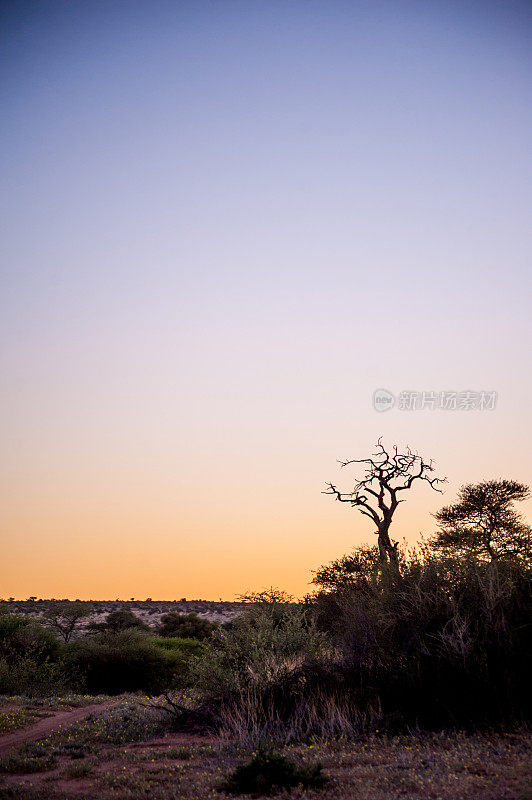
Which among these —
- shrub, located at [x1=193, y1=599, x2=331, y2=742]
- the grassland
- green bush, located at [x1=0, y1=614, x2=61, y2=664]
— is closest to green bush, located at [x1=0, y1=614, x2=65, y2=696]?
green bush, located at [x1=0, y1=614, x2=61, y2=664]

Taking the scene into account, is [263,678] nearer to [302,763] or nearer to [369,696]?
[369,696]

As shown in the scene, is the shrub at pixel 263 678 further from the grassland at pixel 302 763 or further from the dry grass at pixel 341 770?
the dry grass at pixel 341 770

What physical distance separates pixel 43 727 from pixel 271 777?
8.97 m

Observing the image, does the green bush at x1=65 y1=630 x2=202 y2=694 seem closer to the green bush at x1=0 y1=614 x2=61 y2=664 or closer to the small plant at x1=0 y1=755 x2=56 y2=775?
the green bush at x1=0 y1=614 x2=61 y2=664

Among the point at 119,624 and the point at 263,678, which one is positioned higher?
the point at 119,624

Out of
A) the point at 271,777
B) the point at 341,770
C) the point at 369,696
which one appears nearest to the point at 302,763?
the point at 341,770

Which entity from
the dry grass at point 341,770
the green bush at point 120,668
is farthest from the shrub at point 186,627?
the dry grass at point 341,770

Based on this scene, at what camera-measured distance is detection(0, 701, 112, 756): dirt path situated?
1241cm

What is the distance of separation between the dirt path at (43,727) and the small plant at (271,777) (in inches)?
240

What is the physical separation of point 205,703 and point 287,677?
221 centimetres

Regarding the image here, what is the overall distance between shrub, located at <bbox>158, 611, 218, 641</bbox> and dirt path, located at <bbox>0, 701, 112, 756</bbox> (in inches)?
962

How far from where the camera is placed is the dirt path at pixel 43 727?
12.4m

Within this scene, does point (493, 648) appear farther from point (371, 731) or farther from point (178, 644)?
point (178, 644)

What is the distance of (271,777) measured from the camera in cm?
790
